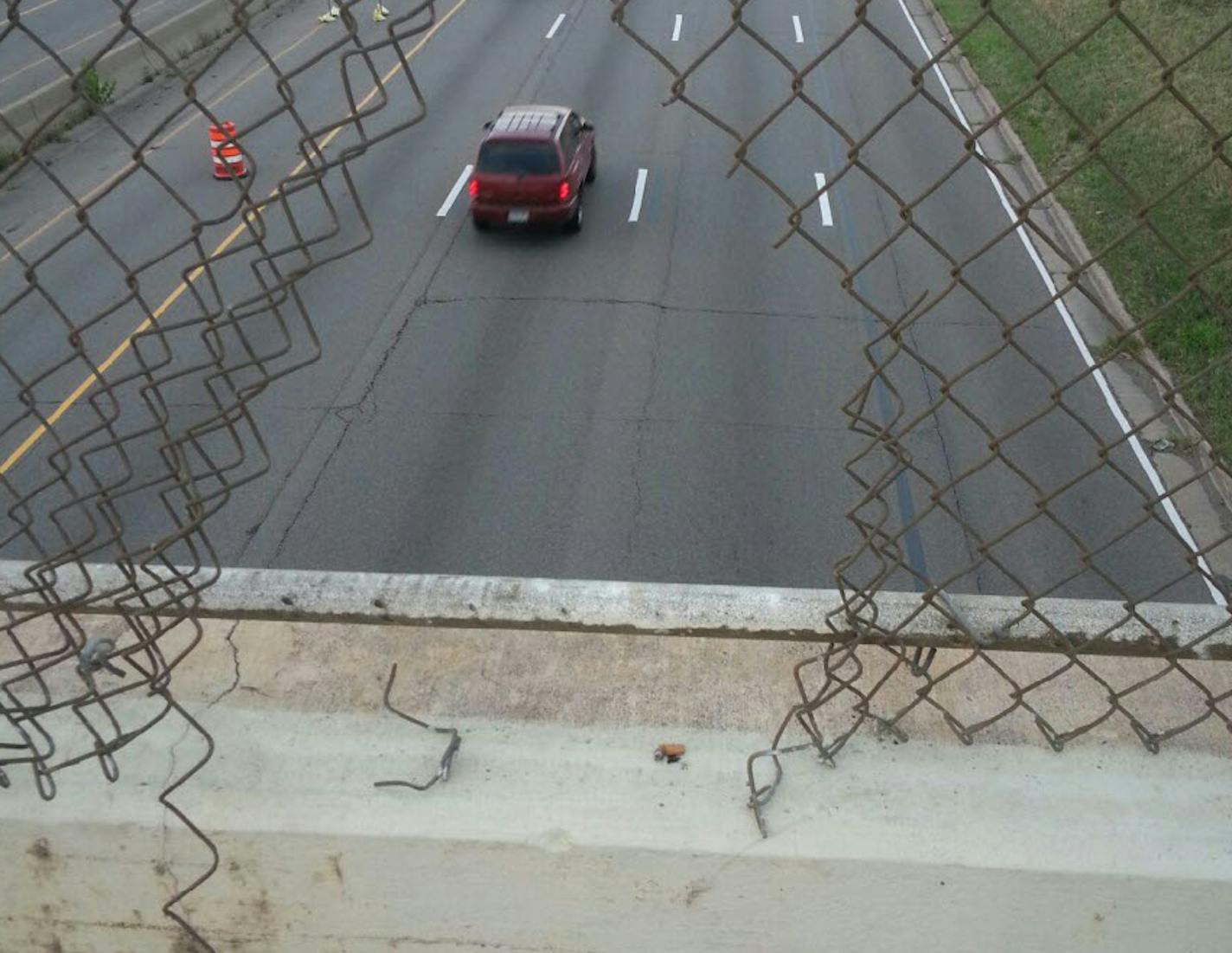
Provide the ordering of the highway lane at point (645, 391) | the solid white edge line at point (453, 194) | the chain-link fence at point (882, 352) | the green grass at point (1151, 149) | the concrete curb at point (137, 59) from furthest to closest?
the concrete curb at point (137, 59)
the solid white edge line at point (453, 194)
the green grass at point (1151, 149)
the highway lane at point (645, 391)
the chain-link fence at point (882, 352)

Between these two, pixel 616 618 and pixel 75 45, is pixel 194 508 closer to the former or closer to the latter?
pixel 616 618

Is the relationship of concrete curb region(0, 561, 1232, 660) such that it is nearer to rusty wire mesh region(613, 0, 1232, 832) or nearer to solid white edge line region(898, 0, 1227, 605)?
rusty wire mesh region(613, 0, 1232, 832)

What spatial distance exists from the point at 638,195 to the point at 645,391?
5800 millimetres

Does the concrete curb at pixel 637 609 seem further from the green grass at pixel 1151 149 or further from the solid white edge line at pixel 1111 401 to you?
the green grass at pixel 1151 149

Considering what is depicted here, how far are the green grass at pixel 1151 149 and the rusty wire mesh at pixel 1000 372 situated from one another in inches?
3.6

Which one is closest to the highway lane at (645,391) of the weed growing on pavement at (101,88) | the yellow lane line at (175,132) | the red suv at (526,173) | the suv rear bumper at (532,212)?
the suv rear bumper at (532,212)

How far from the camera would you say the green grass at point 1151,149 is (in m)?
12.6

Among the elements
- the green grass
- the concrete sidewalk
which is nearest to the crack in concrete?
the concrete sidewalk

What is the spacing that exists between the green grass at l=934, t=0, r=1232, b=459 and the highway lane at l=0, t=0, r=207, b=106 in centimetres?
1478

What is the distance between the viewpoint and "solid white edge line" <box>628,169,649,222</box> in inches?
647

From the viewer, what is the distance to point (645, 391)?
40.7 feet

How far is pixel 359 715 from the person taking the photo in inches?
90.7

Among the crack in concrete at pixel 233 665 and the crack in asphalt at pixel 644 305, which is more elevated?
the crack in concrete at pixel 233 665

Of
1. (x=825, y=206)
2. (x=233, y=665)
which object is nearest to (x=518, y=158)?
(x=825, y=206)
